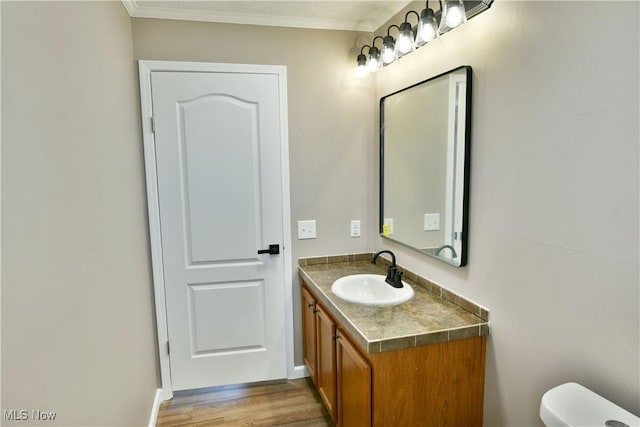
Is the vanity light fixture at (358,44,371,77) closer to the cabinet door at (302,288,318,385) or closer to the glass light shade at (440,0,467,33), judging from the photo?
the glass light shade at (440,0,467,33)

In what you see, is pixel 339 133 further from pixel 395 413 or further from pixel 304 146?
pixel 395 413

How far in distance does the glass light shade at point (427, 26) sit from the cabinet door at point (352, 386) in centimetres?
146

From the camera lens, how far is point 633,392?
1029mm

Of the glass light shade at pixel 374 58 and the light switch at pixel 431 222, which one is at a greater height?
the glass light shade at pixel 374 58

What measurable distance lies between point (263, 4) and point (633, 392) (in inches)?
94.4

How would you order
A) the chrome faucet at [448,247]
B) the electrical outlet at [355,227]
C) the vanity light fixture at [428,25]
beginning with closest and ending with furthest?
1. the vanity light fixture at [428,25]
2. the chrome faucet at [448,247]
3. the electrical outlet at [355,227]

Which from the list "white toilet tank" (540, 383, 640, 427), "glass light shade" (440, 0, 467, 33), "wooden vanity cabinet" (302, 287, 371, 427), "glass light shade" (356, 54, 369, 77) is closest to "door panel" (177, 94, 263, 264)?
"wooden vanity cabinet" (302, 287, 371, 427)

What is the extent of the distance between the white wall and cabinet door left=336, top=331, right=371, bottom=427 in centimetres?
55

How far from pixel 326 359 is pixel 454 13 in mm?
1847

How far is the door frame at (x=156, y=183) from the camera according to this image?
2221mm

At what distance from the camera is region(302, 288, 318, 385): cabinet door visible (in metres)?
2.33

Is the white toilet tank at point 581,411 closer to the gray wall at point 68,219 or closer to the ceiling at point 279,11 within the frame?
the gray wall at point 68,219

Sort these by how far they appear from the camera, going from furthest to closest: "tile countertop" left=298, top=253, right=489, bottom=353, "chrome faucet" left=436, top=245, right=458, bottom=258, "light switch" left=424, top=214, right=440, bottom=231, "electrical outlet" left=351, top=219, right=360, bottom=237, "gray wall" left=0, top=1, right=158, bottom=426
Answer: "electrical outlet" left=351, top=219, right=360, bottom=237
"light switch" left=424, top=214, right=440, bottom=231
"chrome faucet" left=436, top=245, right=458, bottom=258
"tile countertop" left=298, top=253, right=489, bottom=353
"gray wall" left=0, top=1, right=158, bottom=426

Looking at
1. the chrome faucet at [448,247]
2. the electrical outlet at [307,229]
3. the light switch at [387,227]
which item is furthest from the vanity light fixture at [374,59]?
the chrome faucet at [448,247]
